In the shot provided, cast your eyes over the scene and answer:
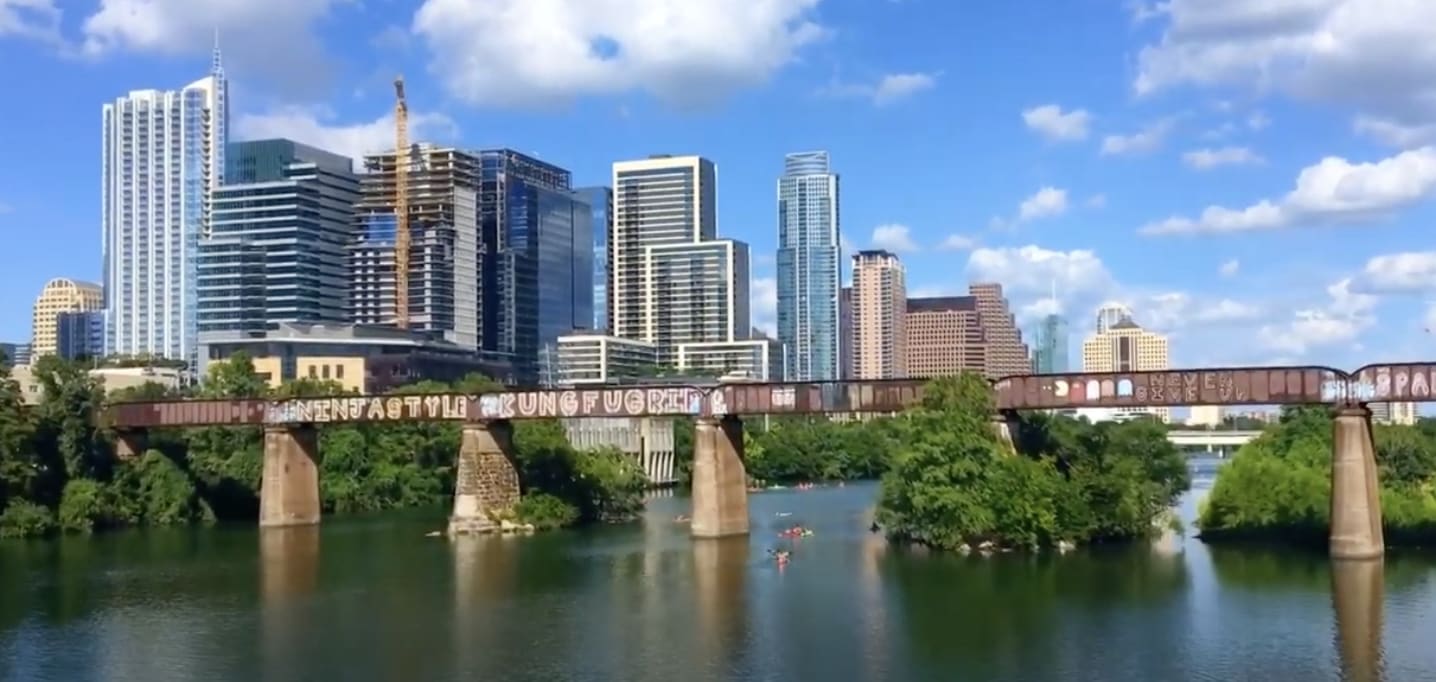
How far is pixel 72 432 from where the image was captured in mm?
101625

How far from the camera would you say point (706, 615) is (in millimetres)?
55875

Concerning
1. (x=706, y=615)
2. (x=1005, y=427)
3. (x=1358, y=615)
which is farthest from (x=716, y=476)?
(x=1358, y=615)

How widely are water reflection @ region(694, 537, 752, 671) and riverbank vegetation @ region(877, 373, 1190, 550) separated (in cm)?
972

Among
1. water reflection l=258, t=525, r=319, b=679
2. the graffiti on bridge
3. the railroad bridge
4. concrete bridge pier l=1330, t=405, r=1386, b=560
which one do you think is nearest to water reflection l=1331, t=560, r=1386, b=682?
concrete bridge pier l=1330, t=405, r=1386, b=560

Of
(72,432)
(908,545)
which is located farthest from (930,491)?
(72,432)

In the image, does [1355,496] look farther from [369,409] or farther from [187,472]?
[187,472]

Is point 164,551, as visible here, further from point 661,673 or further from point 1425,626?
point 1425,626

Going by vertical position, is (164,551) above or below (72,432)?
below

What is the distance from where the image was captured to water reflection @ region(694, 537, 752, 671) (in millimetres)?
48959

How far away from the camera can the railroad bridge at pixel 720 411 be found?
→ 6919cm

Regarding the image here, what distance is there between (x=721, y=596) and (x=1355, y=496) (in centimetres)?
3031

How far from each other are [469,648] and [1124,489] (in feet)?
137

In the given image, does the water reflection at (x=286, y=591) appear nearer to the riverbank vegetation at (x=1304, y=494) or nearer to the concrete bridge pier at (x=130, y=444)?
the concrete bridge pier at (x=130, y=444)

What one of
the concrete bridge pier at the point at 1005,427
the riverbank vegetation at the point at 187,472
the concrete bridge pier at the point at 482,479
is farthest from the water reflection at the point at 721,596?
the riverbank vegetation at the point at 187,472
